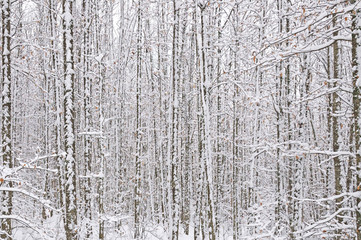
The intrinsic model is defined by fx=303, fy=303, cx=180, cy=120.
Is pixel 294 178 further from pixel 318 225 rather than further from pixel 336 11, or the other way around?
pixel 336 11

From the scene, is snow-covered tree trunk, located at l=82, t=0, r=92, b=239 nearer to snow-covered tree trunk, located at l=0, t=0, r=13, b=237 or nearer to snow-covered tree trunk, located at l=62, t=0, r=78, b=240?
snow-covered tree trunk, located at l=62, t=0, r=78, b=240

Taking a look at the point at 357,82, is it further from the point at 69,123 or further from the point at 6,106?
the point at 6,106

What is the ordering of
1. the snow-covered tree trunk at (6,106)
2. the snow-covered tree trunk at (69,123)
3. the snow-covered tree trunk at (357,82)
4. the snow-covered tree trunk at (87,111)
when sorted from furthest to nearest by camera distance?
the snow-covered tree trunk at (87,111) < the snow-covered tree trunk at (69,123) < the snow-covered tree trunk at (6,106) < the snow-covered tree trunk at (357,82)

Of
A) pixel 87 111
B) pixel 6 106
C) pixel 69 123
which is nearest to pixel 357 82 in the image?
pixel 69 123

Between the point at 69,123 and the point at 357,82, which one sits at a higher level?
the point at 357,82

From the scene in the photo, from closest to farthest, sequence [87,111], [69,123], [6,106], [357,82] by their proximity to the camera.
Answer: [357,82]
[6,106]
[69,123]
[87,111]

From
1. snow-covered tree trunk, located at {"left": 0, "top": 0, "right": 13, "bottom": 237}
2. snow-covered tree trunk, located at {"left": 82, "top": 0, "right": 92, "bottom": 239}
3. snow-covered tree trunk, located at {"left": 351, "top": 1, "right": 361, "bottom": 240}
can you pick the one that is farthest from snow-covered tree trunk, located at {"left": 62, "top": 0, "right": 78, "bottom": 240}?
snow-covered tree trunk, located at {"left": 351, "top": 1, "right": 361, "bottom": 240}

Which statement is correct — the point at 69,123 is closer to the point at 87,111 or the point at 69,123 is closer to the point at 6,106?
the point at 6,106

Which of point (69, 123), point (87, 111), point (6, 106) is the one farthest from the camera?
point (87, 111)

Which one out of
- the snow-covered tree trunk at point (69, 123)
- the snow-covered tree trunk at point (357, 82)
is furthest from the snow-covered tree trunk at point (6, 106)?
the snow-covered tree trunk at point (357, 82)

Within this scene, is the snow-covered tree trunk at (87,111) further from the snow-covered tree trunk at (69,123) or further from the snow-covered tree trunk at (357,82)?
the snow-covered tree trunk at (357,82)

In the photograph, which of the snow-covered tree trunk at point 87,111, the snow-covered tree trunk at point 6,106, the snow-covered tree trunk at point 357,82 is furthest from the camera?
the snow-covered tree trunk at point 87,111

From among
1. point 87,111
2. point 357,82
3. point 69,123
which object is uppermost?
point 357,82

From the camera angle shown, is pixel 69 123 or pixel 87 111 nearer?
pixel 69 123
